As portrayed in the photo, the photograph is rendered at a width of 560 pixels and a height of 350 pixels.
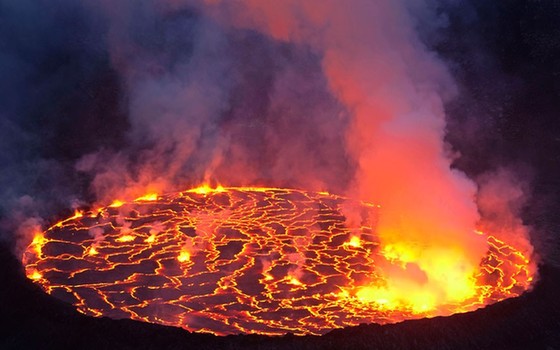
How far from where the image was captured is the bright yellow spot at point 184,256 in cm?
1186

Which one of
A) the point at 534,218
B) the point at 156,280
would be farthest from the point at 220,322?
the point at 534,218

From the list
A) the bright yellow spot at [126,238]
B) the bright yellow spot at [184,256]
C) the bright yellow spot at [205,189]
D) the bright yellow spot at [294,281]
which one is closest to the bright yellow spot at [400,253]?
the bright yellow spot at [294,281]

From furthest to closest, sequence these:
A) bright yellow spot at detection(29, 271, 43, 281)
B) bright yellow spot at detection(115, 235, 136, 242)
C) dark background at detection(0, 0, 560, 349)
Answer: dark background at detection(0, 0, 560, 349), bright yellow spot at detection(115, 235, 136, 242), bright yellow spot at detection(29, 271, 43, 281)

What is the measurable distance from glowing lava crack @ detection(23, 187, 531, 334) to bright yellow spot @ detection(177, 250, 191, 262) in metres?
0.02

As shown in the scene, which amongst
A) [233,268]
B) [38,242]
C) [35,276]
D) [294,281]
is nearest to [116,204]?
[38,242]

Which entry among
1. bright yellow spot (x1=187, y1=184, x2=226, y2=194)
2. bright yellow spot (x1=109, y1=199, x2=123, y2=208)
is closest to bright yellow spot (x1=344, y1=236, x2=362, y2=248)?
bright yellow spot (x1=187, y1=184, x2=226, y2=194)

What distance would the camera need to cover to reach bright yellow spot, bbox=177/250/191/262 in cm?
1186

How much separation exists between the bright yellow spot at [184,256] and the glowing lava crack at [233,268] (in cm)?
2

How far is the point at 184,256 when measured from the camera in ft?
39.4

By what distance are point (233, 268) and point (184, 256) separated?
1100mm

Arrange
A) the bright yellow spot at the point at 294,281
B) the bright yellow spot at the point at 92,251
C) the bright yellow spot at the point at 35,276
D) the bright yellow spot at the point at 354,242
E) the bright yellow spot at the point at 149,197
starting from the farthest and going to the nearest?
the bright yellow spot at the point at 149,197
the bright yellow spot at the point at 354,242
the bright yellow spot at the point at 92,251
the bright yellow spot at the point at 294,281
the bright yellow spot at the point at 35,276

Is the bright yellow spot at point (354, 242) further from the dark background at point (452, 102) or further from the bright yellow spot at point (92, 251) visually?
the bright yellow spot at point (92, 251)

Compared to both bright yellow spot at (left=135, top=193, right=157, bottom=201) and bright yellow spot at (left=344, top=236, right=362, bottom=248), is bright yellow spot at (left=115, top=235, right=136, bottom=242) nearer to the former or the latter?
bright yellow spot at (left=135, top=193, right=157, bottom=201)

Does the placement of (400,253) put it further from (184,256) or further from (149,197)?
(149,197)
